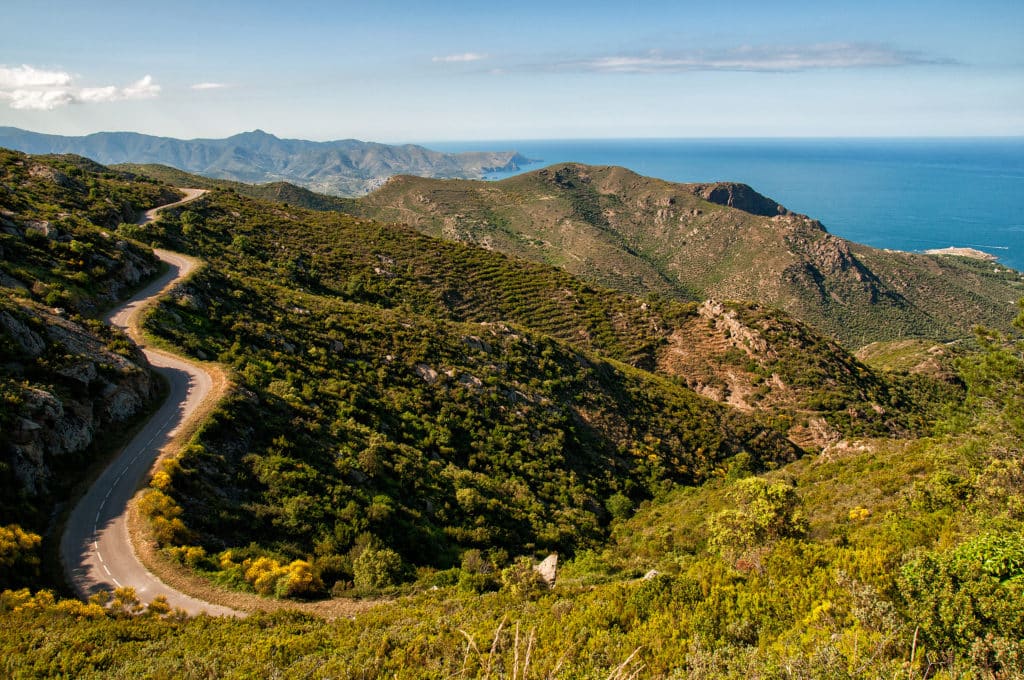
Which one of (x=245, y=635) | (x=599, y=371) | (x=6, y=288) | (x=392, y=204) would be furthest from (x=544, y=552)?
(x=392, y=204)

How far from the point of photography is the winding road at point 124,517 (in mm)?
13062

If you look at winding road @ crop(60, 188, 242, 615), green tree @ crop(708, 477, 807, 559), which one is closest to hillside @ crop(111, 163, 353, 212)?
winding road @ crop(60, 188, 242, 615)

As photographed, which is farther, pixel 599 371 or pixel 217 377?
pixel 599 371

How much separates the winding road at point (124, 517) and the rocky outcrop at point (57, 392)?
1099 mm

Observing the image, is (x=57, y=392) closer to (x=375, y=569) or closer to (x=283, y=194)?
(x=375, y=569)

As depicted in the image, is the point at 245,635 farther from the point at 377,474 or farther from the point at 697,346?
the point at 697,346

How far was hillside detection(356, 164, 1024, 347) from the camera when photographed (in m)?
128

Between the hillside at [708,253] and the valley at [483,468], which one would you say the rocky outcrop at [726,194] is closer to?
the hillside at [708,253]

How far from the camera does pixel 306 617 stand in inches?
509

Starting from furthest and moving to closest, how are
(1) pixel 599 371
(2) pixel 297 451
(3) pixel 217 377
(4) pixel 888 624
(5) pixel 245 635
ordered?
1. (1) pixel 599 371
2. (3) pixel 217 377
3. (2) pixel 297 451
4. (5) pixel 245 635
5. (4) pixel 888 624

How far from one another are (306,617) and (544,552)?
11.6m

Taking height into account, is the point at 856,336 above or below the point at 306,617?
below

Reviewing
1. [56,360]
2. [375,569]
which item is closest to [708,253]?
[375,569]

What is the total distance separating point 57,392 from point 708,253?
15565 centimetres
